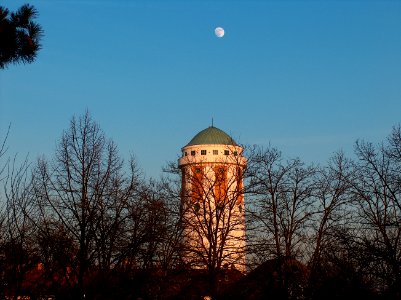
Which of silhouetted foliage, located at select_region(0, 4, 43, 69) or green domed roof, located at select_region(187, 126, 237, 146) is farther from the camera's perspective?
green domed roof, located at select_region(187, 126, 237, 146)

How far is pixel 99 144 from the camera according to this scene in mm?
21734

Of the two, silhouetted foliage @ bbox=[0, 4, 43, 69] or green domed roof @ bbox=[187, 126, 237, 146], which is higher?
green domed roof @ bbox=[187, 126, 237, 146]

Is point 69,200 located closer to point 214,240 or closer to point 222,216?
point 214,240

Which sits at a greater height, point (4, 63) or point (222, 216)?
point (222, 216)

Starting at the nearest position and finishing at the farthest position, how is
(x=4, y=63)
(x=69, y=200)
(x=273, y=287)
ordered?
(x=4, y=63), (x=69, y=200), (x=273, y=287)

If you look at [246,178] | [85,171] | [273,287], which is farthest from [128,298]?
[246,178]

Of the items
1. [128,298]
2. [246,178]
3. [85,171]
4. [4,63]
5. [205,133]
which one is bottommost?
[128,298]

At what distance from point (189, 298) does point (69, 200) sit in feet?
49.9

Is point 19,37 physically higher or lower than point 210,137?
lower

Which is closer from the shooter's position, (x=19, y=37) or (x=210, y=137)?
(x=19, y=37)

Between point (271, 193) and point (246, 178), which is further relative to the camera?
point (246, 178)

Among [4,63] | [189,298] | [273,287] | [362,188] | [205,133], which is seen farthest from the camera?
[205,133]

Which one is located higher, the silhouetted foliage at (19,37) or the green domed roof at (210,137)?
the green domed roof at (210,137)

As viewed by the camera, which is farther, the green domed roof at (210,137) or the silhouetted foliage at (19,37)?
the green domed roof at (210,137)
